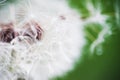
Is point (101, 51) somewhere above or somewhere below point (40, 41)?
below

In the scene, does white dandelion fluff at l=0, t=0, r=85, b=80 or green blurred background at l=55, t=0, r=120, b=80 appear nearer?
white dandelion fluff at l=0, t=0, r=85, b=80

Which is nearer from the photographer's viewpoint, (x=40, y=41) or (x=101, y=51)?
(x=40, y=41)

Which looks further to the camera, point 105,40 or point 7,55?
point 105,40

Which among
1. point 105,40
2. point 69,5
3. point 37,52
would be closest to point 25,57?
point 37,52

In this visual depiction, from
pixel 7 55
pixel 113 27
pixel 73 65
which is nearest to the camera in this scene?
pixel 7 55

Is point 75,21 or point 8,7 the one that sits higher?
point 8,7

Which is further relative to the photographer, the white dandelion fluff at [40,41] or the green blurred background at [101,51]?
the green blurred background at [101,51]

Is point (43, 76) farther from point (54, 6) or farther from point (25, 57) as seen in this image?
point (54, 6)

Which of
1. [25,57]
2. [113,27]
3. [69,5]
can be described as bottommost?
[25,57]
